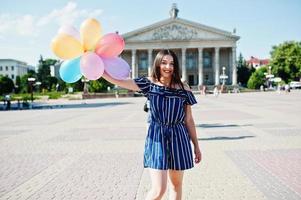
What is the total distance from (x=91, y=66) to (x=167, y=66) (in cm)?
78

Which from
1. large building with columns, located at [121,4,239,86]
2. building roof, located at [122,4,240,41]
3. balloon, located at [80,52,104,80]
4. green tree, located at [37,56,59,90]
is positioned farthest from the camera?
green tree, located at [37,56,59,90]

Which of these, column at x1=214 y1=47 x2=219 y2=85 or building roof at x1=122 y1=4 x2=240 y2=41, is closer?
building roof at x1=122 y1=4 x2=240 y2=41

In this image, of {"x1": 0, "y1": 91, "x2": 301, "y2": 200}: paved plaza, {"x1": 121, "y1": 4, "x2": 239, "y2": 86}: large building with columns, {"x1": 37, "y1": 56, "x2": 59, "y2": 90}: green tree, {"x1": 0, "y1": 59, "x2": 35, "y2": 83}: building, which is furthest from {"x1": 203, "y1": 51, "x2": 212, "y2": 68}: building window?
{"x1": 0, "y1": 91, "x2": 301, "y2": 200}: paved plaza

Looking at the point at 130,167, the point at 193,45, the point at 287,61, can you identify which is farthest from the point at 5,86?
the point at 130,167

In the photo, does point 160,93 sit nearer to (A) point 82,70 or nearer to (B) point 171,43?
(A) point 82,70

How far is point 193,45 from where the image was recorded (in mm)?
86812

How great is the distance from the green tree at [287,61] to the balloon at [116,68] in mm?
93696

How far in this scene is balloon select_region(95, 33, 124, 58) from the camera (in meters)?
3.51

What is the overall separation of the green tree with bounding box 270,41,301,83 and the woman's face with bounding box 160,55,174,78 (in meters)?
93.4

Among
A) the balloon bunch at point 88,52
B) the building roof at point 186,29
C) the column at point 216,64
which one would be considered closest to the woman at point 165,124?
the balloon bunch at point 88,52

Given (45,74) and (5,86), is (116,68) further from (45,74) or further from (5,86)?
(45,74)

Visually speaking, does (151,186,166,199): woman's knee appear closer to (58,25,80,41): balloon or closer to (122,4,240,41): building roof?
(58,25,80,41): balloon

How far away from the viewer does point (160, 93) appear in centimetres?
362

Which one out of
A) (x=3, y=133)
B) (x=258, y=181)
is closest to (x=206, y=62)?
(x=3, y=133)
